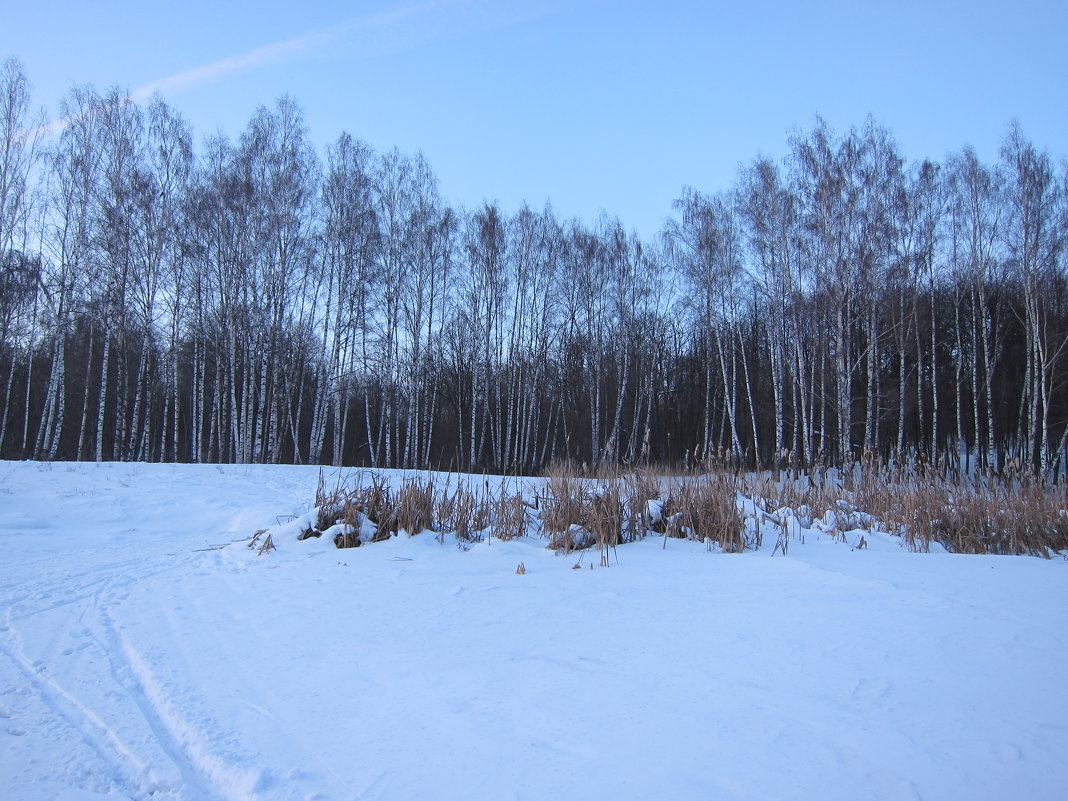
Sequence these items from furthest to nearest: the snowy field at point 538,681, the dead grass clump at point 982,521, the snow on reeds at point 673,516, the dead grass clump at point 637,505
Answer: the dead grass clump at point 637,505 → the dead grass clump at point 982,521 → the snow on reeds at point 673,516 → the snowy field at point 538,681

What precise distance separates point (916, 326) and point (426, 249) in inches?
628

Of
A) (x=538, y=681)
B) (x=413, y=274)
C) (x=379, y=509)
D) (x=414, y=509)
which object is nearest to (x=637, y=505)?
(x=414, y=509)

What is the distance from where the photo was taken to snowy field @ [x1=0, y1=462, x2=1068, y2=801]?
1.68 metres

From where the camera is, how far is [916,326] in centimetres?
1762

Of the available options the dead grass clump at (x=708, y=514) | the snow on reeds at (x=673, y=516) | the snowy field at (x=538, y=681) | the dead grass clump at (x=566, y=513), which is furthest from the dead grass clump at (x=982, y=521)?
the dead grass clump at (x=566, y=513)

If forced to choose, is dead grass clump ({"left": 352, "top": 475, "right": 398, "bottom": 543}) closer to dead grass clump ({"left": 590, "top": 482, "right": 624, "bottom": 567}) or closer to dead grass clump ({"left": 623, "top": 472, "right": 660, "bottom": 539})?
dead grass clump ({"left": 590, "top": 482, "right": 624, "bottom": 567})

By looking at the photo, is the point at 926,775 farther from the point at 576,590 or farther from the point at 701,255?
the point at 701,255

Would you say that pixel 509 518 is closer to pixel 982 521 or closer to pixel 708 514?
pixel 708 514

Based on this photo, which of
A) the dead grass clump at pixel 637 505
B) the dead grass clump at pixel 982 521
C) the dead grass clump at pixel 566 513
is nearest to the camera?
the dead grass clump at pixel 566 513

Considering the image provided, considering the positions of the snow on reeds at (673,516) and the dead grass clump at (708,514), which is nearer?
the dead grass clump at (708,514)

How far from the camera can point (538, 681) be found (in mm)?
2361

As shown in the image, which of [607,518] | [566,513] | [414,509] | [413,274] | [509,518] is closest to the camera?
[607,518]

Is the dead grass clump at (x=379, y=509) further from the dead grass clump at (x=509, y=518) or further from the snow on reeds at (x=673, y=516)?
the dead grass clump at (x=509, y=518)

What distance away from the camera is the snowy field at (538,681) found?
5.51ft
